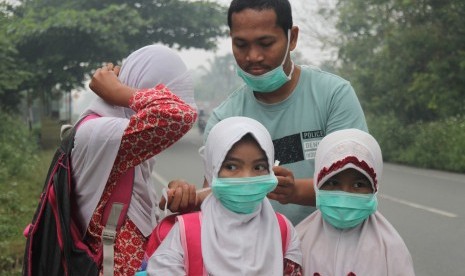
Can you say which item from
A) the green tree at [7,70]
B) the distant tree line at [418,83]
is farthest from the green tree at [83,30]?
the distant tree line at [418,83]

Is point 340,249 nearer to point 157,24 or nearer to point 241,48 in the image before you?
point 241,48

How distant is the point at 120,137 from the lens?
2062 mm

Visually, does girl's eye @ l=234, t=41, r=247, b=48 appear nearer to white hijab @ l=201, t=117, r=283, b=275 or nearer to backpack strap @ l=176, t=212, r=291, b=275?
white hijab @ l=201, t=117, r=283, b=275

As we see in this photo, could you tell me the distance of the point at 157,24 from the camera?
24734 millimetres

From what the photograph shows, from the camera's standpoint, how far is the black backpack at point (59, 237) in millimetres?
2055

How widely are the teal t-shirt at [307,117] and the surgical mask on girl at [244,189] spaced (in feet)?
0.83

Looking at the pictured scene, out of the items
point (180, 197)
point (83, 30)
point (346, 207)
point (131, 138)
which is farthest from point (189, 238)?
point (83, 30)

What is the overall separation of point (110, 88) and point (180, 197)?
46cm

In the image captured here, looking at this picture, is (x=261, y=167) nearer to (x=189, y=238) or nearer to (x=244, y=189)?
(x=244, y=189)

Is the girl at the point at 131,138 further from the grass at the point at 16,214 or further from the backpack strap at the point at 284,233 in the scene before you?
the grass at the point at 16,214

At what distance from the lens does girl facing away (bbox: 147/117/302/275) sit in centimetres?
200

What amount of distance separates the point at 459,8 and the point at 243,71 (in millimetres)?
15001

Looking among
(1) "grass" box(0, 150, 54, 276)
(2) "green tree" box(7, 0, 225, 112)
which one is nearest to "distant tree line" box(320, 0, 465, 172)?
(2) "green tree" box(7, 0, 225, 112)

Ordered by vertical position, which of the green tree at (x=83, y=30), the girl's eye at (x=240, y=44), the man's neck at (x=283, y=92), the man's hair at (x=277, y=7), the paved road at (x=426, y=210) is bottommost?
the paved road at (x=426, y=210)
